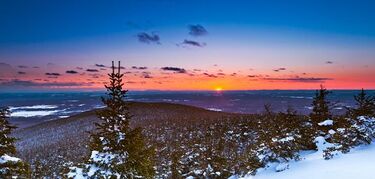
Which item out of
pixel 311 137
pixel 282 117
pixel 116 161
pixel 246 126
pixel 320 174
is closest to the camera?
pixel 320 174

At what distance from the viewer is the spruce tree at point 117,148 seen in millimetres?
12703

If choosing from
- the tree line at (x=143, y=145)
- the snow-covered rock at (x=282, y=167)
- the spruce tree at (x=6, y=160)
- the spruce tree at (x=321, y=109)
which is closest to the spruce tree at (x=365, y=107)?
the tree line at (x=143, y=145)

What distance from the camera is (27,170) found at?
13281 millimetres

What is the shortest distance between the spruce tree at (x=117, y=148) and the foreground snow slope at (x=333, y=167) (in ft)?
15.0

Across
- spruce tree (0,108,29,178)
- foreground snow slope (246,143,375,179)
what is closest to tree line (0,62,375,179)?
spruce tree (0,108,29,178)

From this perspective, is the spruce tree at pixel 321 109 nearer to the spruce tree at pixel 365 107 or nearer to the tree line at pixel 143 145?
the tree line at pixel 143 145

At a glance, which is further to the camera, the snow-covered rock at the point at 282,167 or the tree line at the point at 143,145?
the snow-covered rock at the point at 282,167

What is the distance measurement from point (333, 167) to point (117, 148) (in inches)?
301

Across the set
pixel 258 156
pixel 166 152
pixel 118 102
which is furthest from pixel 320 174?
pixel 166 152

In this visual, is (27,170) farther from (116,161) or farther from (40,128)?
(40,128)

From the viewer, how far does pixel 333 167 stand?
38.0 ft

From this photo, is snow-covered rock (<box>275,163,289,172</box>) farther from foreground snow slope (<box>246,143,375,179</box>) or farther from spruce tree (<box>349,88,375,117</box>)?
spruce tree (<box>349,88,375,117</box>)

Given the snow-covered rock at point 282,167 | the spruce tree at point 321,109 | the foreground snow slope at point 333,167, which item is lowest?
the snow-covered rock at point 282,167

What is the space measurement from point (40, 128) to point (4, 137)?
268 ft
